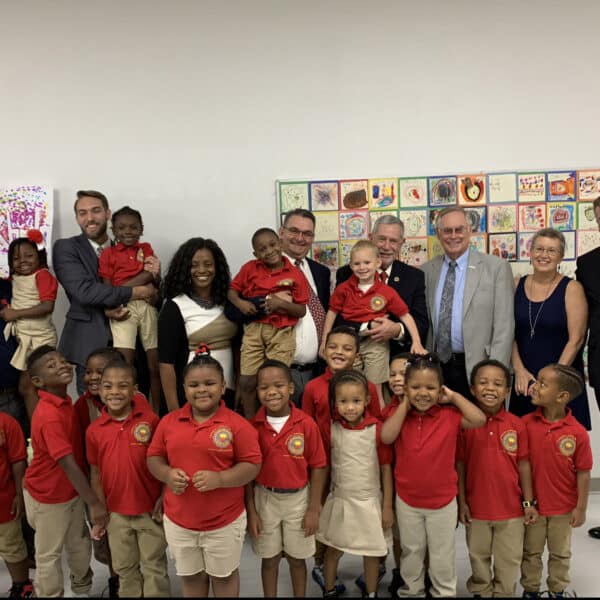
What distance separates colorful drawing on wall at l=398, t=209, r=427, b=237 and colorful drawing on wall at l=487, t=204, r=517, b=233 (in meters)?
0.42

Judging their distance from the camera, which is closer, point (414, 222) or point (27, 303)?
point (27, 303)

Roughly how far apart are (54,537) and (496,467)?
73.7 inches

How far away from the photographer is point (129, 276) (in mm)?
3295

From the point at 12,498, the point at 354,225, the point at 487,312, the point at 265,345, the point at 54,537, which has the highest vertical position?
the point at 354,225

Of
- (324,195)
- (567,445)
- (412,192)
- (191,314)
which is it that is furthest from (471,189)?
(191,314)

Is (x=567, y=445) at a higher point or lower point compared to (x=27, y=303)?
lower

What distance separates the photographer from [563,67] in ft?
12.7

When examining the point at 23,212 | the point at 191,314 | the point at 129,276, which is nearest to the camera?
the point at 191,314

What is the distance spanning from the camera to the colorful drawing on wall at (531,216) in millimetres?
3922

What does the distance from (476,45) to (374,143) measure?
2.90 ft

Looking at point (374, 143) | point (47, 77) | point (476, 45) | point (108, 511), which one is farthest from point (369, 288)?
point (47, 77)

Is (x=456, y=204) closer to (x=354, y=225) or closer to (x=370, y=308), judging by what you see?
(x=354, y=225)

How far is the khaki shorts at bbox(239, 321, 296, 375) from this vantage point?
10.0 feet

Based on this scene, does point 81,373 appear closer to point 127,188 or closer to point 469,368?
point 127,188
